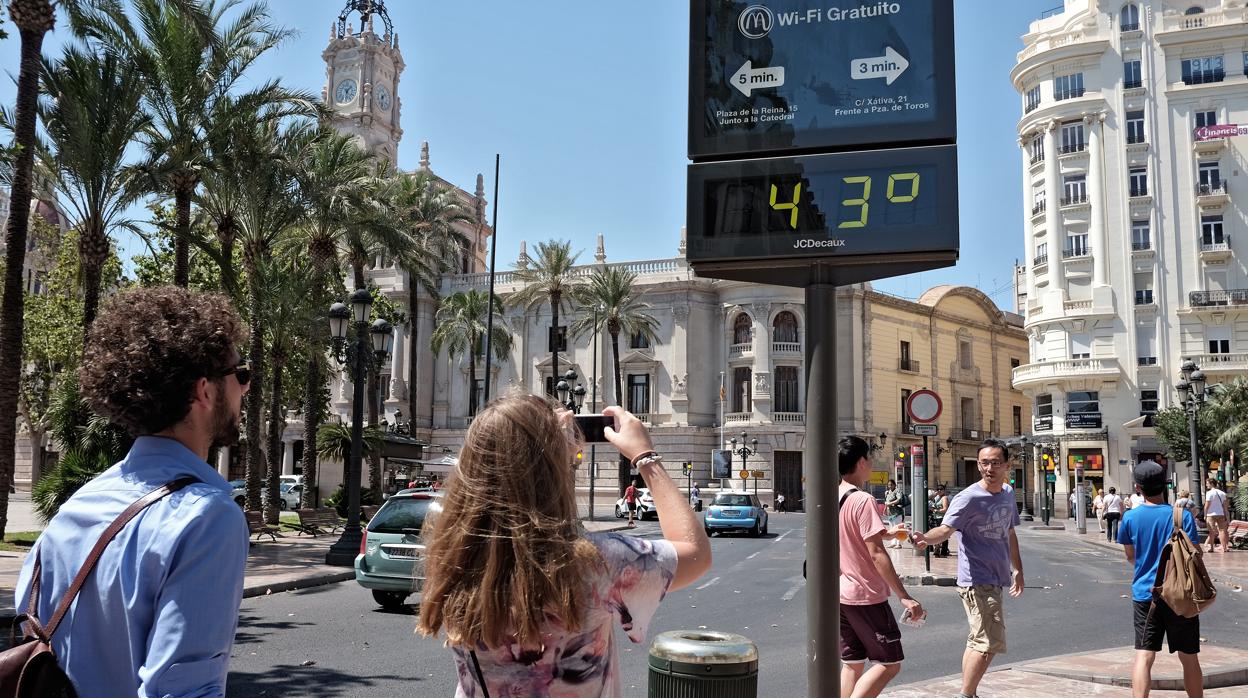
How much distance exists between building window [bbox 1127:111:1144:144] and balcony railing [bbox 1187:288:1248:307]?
8.00 meters

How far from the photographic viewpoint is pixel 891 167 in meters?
4.25

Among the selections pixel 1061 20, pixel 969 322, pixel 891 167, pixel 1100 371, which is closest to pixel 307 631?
pixel 891 167

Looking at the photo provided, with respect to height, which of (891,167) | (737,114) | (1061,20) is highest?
(1061,20)

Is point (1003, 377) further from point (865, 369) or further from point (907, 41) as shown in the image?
point (907, 41)

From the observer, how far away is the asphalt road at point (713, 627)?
771 centimetres

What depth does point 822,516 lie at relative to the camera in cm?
417

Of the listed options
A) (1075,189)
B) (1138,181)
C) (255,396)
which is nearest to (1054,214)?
(1075,189)

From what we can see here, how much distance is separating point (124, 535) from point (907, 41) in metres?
3.58

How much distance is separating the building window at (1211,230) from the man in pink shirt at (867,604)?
163 feet

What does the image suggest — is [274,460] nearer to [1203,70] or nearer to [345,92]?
[345,92]

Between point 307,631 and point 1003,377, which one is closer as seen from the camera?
point 307,631

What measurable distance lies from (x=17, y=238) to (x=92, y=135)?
3.25 m

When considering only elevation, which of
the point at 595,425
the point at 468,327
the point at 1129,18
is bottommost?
the point at 595,425

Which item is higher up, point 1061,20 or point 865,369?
point 1061,20
